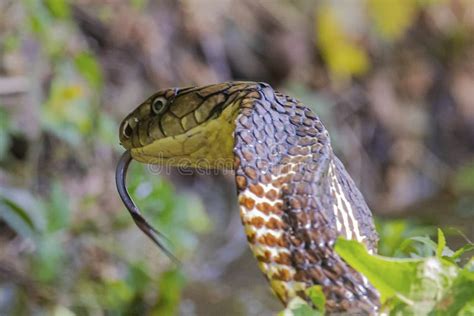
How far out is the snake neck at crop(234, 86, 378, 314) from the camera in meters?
1.30

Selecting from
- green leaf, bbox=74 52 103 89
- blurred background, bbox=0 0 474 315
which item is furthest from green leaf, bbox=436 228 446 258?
green leaf, bbox=74 52 103 89

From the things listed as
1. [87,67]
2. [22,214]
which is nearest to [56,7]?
[87,67]

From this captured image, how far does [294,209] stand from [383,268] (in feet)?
0.86

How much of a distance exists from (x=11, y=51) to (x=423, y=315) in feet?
7.93

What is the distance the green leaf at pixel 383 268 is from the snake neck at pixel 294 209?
0.18m

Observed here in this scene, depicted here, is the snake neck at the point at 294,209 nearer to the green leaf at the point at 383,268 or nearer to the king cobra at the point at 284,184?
the king cobra at the point at 284,184

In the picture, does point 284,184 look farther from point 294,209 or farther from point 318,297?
point 318,297

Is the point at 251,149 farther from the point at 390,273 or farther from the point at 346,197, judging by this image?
the point at 390,273

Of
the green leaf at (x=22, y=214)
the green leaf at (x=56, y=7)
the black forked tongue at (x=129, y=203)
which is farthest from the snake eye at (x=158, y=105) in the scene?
the green leaf at (x=56, y=7)

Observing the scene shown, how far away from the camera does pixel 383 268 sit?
1095 millimetres

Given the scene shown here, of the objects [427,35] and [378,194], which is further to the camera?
[427,35]

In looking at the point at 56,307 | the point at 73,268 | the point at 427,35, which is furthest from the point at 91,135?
the point at 427,35

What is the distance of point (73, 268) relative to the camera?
120 inches

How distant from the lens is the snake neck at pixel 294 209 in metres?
1.30
